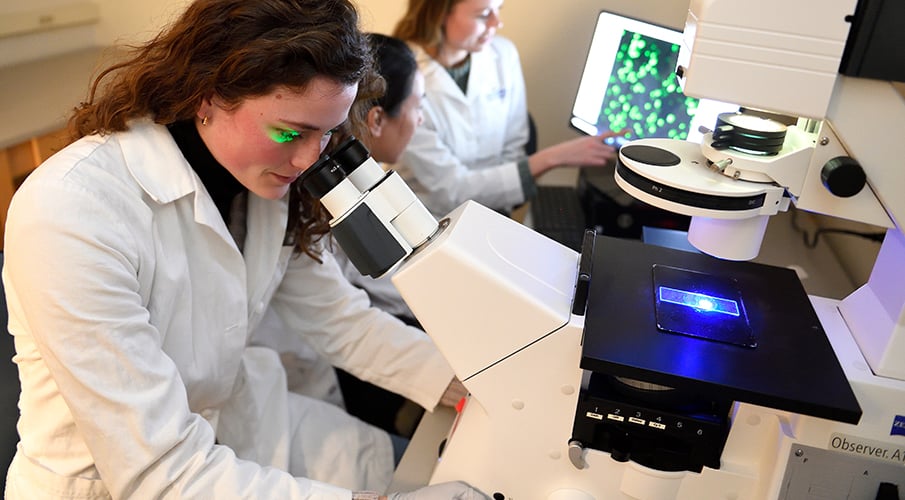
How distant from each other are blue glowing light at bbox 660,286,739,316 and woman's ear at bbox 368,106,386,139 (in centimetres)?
82

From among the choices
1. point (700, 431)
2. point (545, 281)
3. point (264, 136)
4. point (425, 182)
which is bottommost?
point (425, 182)

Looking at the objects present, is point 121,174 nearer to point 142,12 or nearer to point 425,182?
point 425,182

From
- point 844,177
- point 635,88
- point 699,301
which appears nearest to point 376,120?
point 635,88

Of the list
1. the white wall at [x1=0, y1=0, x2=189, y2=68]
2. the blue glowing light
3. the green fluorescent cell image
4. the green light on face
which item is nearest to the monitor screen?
the green fluorescent cell image

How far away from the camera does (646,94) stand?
6.11 feet

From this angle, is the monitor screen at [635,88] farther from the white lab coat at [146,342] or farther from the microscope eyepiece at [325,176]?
the microscope eyepiece at [325,176]

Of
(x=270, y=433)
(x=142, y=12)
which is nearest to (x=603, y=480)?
(x=270, y=433)

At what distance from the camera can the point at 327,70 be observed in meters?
1.00

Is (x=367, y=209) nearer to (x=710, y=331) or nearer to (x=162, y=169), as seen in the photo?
(x=162, y=169)

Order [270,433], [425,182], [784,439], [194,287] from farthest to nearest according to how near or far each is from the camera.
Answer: [425,182] < [270,433] < [194,287] < [784,439]

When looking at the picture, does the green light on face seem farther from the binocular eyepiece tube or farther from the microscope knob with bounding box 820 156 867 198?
the microscope knob with bounding box 820 156 867 198

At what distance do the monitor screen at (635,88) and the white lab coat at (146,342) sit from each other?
895 mm

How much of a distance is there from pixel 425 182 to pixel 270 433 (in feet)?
3.23

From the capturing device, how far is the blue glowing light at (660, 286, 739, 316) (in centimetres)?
102
